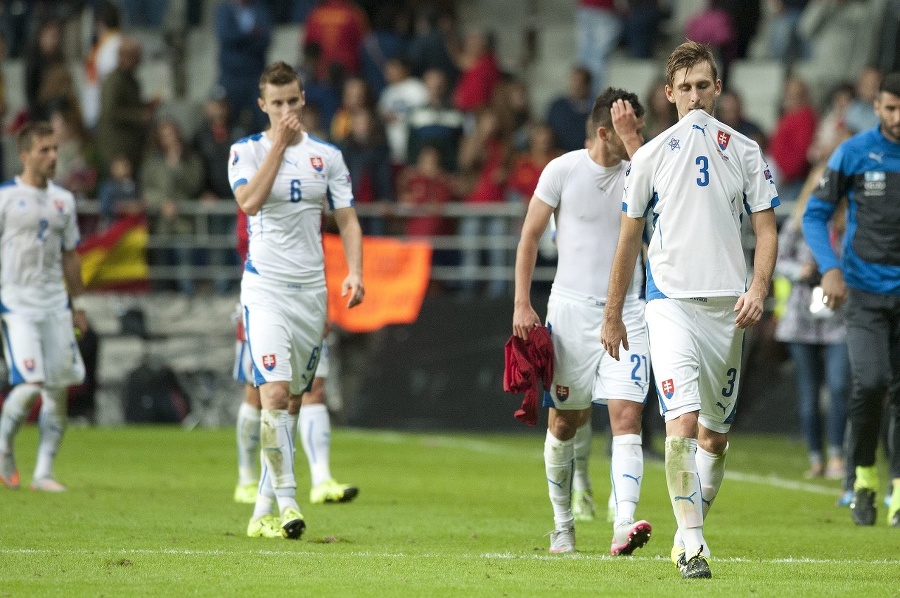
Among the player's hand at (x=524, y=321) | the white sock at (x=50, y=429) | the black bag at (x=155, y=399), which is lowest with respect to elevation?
the black bag at (x=155, y=399)

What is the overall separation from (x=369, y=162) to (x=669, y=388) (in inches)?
461

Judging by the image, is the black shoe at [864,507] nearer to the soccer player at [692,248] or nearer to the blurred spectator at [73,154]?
the soccer player at [692,248]

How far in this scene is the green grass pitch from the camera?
22.6 ft

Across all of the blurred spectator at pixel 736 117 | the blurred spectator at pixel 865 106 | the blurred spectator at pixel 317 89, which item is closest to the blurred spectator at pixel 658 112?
the blurred spectator at pixel 736 117

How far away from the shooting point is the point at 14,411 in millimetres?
11750

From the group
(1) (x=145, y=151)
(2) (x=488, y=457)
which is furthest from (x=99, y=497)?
(1) (x=145, y=151)

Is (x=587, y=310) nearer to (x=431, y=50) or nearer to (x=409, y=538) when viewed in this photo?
(x=409, y=538)

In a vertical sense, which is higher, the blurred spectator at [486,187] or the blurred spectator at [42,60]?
the blurred spectator at [42,60]

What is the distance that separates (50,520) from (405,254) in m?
9.10

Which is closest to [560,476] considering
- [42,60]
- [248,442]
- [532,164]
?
[248,442]

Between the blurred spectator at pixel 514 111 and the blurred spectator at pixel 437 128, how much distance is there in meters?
0.56

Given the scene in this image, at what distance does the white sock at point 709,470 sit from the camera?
7711 millimetres

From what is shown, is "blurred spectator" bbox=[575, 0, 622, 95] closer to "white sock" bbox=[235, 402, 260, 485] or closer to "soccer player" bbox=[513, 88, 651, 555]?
"white sock" bbox=[235, 402, 260, 485]

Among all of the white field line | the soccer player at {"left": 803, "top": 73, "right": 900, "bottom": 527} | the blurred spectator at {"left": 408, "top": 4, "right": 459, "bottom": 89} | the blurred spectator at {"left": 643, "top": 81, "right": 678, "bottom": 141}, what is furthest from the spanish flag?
the white field line
